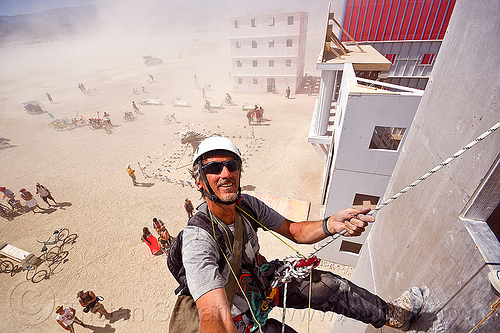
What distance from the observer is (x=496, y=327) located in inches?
63.5

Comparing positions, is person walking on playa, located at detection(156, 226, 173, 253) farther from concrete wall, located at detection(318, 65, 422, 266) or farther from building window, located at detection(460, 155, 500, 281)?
building window, located at detection(460, 155, 500, 281)

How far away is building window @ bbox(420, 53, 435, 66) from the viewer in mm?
10864

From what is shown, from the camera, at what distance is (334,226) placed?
3.04 meters

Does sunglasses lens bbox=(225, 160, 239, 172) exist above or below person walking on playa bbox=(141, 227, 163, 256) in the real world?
above

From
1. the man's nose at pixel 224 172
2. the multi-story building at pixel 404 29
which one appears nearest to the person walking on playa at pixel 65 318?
the man's nose at pixel 224 172

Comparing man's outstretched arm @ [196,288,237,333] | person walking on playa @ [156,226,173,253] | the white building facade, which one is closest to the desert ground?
person walking on playa @ [156,226,173,253]

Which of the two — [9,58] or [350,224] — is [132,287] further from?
[9,58]

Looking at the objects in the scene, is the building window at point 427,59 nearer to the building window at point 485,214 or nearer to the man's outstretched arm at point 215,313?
the building window at point 485,214

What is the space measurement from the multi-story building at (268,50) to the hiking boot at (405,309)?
32247mm

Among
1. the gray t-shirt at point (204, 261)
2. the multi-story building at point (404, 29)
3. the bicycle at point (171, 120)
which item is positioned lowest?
the bicycle at point (171, 120)

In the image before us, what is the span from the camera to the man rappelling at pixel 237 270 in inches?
90.1

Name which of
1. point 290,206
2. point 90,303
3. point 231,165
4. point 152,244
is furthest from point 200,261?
point 290,206

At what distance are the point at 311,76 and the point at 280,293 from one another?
44.2 m

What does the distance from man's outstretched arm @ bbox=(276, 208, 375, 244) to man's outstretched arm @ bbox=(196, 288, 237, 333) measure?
1.61 m
